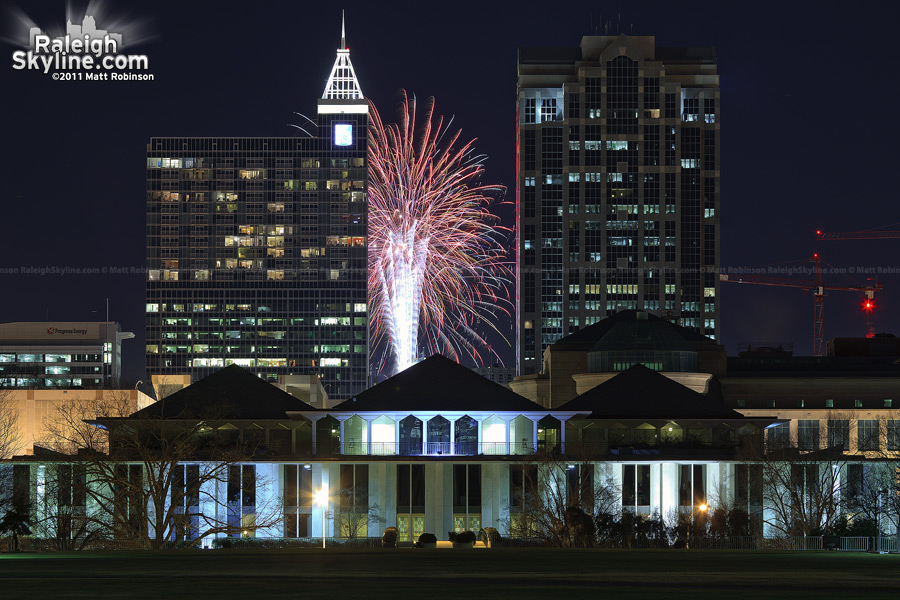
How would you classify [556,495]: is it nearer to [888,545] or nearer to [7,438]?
[888,545]

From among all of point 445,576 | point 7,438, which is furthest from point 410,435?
point 445,576

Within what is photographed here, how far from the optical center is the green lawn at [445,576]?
45.7m

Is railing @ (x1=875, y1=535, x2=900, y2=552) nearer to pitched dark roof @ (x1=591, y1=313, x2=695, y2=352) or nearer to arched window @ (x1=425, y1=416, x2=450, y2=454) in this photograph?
arched window @ (x1=425, y1=416, x2=450, y2=454)

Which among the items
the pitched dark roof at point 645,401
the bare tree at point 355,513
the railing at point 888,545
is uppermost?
the pitched dark roof at point 645,401

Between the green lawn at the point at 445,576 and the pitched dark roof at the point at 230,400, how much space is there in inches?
2714

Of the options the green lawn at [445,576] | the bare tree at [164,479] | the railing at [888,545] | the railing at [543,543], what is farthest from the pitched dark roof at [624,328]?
the green lawn at [445,576]

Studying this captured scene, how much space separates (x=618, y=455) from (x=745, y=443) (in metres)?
13.6

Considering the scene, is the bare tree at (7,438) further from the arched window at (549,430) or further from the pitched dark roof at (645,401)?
the pitched dark roof at (645,401)

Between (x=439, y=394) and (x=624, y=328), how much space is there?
1658 inches

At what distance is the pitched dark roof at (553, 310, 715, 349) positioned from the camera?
178 meters

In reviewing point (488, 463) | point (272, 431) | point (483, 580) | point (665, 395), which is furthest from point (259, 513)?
point (483, 580)

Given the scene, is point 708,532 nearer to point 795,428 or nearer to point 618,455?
point 618,455

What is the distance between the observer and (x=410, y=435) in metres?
142

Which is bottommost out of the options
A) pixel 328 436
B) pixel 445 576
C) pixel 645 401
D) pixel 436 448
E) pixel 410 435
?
pixel 436 448
